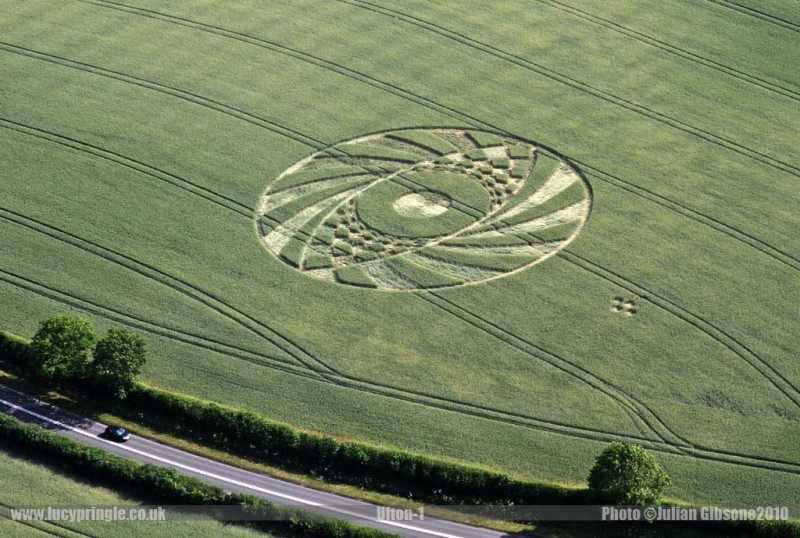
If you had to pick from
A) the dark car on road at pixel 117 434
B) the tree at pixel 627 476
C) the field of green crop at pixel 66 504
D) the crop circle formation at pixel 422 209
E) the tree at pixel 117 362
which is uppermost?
the crop circle formation at pixel 422 209

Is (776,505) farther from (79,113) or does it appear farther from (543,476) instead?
(79,113)

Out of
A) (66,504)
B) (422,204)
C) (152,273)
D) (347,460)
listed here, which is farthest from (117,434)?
(422,204)

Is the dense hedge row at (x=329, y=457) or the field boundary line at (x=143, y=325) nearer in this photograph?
the dense hedge row at (x=329, y=457)

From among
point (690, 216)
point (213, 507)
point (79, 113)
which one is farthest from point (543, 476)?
point (79, 113)

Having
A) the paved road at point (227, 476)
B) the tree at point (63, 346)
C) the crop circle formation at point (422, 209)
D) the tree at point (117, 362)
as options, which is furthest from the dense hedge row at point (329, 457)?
the crop circle formation at point (422, 209)

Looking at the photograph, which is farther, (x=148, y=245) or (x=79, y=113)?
(x=79, y=113)

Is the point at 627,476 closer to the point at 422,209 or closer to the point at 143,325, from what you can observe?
the point at 422,209

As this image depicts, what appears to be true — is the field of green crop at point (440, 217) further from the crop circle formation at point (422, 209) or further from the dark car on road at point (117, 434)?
the dark car on road at point (117, 434)
